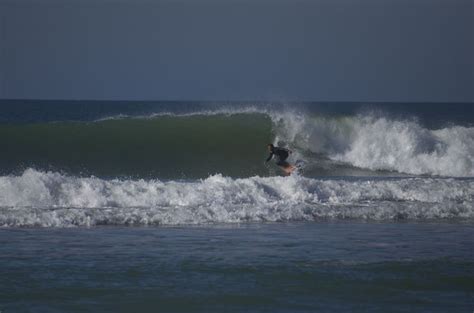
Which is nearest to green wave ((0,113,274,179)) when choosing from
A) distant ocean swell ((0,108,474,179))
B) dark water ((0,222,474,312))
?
distant ocean swell ((0,108,474,179))

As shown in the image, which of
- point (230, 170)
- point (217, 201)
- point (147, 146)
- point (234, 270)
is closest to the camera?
point (234, 270)

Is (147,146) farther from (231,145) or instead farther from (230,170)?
(230,170)

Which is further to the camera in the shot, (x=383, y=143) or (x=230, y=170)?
(x=383, y=143)

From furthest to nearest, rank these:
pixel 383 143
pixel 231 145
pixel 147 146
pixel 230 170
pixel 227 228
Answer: pixel 383 143 < pixel 231 145 < pixel 147 146 < pixel 230 170 < pixel 227 228

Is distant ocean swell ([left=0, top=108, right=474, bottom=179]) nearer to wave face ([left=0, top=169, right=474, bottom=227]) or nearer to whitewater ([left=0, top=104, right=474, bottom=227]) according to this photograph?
whitewater ([left=0, top=104, right=474, bottom=227])

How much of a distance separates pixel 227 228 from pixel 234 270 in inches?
117

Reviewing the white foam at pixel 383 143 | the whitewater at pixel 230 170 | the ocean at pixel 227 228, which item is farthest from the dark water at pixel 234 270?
the white foam at pixel 383 143

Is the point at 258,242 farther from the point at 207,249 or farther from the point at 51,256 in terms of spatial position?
the point at 51,256

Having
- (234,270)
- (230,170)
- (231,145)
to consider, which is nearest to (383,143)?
(231,145)

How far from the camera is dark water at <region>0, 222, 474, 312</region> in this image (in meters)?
7.46

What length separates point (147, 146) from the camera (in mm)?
23375

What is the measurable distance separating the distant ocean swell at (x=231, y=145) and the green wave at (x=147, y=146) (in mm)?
→ 27

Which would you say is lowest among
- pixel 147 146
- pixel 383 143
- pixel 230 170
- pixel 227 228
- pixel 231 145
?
pixel 227 228

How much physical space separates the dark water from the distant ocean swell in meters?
9.55
